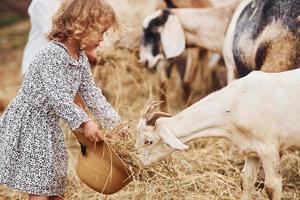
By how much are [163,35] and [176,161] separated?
1.28 m

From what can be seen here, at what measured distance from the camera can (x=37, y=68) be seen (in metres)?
3.28

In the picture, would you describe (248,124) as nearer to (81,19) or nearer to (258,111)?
(258,111)

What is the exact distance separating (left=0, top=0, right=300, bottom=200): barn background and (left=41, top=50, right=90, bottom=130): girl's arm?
617mm

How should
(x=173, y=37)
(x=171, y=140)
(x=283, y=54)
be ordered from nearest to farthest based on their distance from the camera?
(x=171, y=140) → (x=283, y=54) → (x=173, y=37)

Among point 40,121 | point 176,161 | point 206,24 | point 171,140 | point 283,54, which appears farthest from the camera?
point 206,24

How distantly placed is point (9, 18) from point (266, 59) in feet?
27.0

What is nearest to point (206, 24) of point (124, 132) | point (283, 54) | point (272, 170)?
point (283, 54)

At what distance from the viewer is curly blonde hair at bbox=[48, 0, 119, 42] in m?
3.25

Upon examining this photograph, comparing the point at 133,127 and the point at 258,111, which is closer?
the point at 258,111

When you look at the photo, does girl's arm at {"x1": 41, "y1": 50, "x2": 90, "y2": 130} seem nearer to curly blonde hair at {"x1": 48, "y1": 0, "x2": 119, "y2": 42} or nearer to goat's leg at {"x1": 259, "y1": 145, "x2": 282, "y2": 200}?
curly blonde hair at {"x1": 48, "y1": 0, "x2": 119, "y2": 42}

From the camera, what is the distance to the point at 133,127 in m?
4.17

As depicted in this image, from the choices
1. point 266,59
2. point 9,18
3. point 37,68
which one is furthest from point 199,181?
point 9,18

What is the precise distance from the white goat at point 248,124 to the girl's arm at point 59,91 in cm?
55

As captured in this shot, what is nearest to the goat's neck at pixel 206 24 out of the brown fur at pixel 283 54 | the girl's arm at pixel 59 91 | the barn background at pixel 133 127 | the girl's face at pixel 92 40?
the barn background at pixel 133 127
